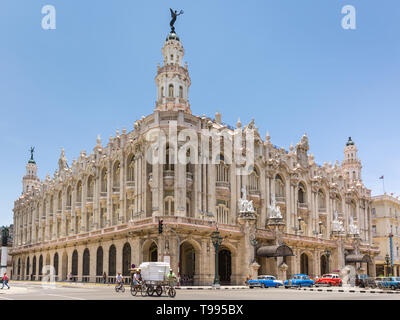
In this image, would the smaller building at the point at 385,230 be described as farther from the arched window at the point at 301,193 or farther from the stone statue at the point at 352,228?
the arched window at the point at 301,193

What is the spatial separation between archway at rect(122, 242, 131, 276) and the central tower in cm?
1620

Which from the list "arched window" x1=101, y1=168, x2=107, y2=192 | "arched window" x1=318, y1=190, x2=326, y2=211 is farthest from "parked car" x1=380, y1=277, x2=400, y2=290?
"arched window" x1=101, y1=168, x2=107, y2=192

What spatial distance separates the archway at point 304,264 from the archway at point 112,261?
26.3 m

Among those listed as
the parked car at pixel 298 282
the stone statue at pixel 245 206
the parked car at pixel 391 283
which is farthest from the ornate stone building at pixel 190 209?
the parked car at pixel 391 283

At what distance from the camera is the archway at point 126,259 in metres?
49.2

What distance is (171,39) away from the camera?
5800 cm

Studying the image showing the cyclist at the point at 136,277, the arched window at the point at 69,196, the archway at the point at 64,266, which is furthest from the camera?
the arched window at the point at 69,196

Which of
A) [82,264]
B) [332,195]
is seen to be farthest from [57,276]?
[332,195]

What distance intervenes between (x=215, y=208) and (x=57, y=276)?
2854cm

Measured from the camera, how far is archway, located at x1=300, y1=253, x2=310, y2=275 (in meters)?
64.5

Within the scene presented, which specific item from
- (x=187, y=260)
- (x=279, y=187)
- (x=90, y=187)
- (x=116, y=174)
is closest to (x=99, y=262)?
(x=116, y=174)

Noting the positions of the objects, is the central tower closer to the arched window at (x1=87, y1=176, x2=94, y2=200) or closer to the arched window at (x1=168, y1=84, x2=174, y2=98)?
the arched window at (x1=168, y1=84, x2=174, y2=98)

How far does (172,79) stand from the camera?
56281mm

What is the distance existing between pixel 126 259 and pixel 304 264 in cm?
2698
